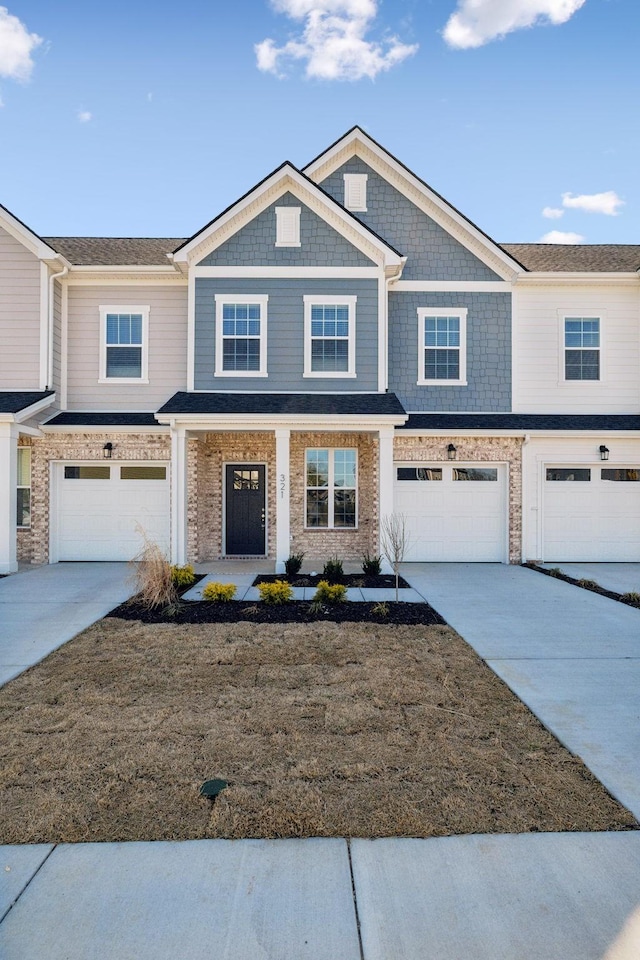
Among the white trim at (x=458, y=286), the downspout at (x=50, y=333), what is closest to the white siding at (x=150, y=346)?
the downspout at (x=50, y=333)

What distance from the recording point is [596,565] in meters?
12.1

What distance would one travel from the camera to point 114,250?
1362cm

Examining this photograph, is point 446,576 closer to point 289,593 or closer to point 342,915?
point 289,593

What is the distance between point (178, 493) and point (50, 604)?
3.29 metres

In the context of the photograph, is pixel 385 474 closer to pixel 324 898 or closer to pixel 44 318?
pixel 44 318

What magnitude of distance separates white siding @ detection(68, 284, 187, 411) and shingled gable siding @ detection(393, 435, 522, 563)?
554 centimetres

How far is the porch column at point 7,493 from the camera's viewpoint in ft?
35.3

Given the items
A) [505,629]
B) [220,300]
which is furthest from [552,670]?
[220,300]

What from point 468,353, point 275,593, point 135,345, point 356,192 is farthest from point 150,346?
point 468,353

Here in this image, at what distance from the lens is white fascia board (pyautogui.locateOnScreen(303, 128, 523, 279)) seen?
1221cm

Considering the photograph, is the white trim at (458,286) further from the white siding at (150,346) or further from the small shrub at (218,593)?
the small shrub at (218,593)

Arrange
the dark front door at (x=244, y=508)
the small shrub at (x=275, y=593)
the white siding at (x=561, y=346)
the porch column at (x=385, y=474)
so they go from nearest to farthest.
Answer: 1. the small shrub at (x=275, y=593)
2. the porch column at (x=385, y=474)
3. the white siding at (x=561, y=346)
4. the dark front door at (x=244, y=508)

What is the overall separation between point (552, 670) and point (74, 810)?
4.63m

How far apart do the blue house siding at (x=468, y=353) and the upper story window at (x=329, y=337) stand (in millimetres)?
1296
